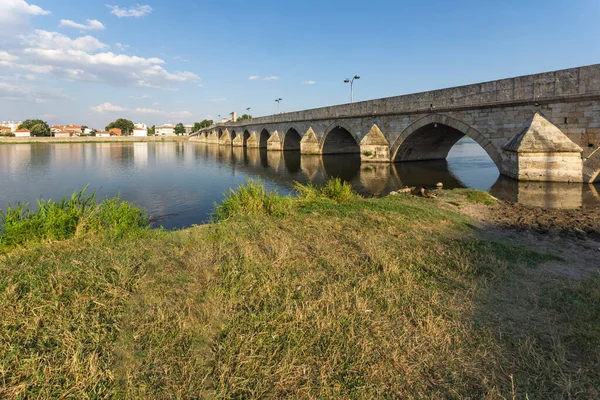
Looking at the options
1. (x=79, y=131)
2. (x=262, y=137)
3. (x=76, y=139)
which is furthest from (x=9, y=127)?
(x=262, y=137)

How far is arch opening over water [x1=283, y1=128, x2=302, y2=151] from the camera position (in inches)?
1797

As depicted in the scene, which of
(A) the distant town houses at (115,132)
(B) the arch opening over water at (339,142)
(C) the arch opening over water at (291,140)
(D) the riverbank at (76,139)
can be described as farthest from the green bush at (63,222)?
(A) the distant town houses at (115,132)

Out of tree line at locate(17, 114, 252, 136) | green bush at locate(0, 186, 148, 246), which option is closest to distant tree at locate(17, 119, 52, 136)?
tree line at locate(17, 114, 252, 136)

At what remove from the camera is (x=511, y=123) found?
1639 cm

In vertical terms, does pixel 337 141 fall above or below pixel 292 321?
above

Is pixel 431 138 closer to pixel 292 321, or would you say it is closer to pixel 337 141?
pixel 337 141

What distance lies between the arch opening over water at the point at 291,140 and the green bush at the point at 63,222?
38307mm

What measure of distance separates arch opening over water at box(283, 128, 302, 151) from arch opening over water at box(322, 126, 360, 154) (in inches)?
339

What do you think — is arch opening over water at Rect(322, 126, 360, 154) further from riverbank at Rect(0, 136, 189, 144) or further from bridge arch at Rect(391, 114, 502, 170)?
riverbank at Rect(0, 136, 189, 144)

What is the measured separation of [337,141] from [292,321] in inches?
1391

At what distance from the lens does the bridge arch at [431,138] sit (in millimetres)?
18431

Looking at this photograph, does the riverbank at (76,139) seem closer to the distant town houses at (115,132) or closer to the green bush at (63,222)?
the distant town houses at (115,132)

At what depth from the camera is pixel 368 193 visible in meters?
15.7

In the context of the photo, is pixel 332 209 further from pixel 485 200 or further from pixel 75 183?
pixel 75 183
